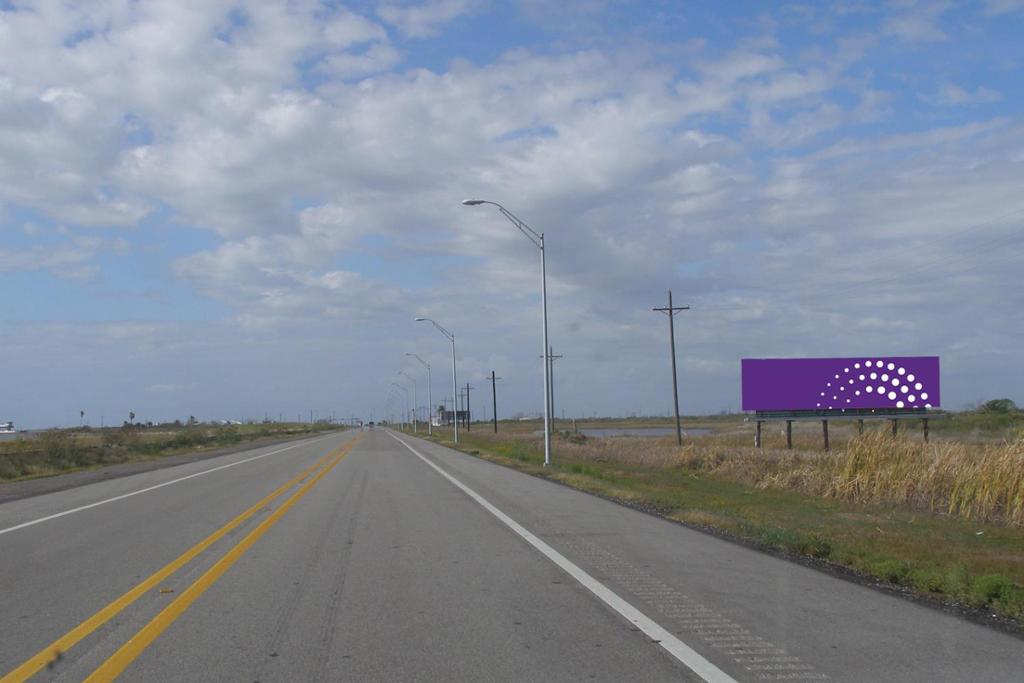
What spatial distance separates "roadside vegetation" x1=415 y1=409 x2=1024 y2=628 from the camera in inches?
442

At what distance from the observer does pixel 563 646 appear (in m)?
7.51

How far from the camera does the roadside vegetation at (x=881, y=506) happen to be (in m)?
11.2

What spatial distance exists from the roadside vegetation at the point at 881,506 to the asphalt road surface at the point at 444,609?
93 cm

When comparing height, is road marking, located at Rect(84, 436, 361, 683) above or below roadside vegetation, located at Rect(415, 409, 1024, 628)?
above

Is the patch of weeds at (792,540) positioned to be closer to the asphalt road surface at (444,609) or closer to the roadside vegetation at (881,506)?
the roadside vegetation at (881,506)

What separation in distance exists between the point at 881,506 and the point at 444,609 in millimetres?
14713

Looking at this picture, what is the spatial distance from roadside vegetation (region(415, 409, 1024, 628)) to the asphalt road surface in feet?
3.04

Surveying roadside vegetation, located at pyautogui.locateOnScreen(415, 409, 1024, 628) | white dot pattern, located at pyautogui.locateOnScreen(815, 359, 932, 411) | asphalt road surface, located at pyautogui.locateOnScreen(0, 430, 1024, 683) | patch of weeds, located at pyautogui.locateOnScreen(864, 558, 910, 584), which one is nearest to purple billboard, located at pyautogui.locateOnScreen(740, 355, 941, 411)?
white dot pattern, located at pyautogui.locateOnScreen(815, 359, 932, 411)

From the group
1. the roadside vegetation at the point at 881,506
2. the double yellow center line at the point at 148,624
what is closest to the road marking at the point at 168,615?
the double yellow center line at the point at 148,624

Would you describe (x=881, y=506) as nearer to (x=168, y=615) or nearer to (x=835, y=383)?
(x=168, y=615)

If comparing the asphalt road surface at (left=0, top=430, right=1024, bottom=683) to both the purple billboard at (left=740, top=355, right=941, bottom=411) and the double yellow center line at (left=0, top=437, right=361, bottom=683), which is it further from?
the purple billboard at (left=740, top=355, right=941, bottom=411)

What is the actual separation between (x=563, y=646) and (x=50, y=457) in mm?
44385

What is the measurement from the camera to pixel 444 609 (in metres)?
8.91

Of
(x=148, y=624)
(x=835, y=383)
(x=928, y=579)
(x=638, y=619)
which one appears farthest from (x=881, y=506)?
(x=835, y=383)
